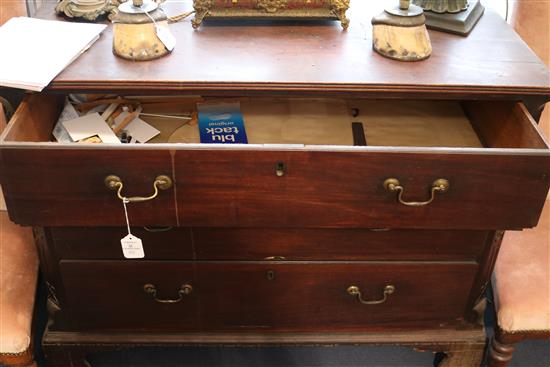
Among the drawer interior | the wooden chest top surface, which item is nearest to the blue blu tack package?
the drawer interior

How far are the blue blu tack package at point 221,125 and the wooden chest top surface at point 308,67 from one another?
13 centimetres

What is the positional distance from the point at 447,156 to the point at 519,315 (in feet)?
1.22

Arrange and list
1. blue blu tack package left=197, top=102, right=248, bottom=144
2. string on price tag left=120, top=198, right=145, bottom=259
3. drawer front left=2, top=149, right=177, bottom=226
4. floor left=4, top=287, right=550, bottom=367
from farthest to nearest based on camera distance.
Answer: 1. floor left=4, top=287, right=550, bottom=367
2. blue blu tack package left=197, top=102, right=248, bottom=144
3. string on price tag left=120, top=198, right=145, bottom=259
4. drawer front left=2, top=149, right=177, bottom=226

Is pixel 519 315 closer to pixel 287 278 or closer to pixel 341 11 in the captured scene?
pixel 287 278

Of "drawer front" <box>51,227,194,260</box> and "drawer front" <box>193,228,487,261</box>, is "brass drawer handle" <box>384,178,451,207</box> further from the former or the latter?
"drawer front" <box>51,227,194,260</box>

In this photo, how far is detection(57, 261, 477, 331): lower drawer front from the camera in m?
1.03

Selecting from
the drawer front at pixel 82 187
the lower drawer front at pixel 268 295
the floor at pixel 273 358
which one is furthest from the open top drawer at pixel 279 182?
the floor at pixel 273 358

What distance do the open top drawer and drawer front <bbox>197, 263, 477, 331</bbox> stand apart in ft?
0.43

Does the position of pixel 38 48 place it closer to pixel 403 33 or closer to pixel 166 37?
pixel 166 37

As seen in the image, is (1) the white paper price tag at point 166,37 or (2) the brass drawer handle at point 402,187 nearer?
(2) the brass drawer handle at point 402,187

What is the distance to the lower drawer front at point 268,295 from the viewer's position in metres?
1.03

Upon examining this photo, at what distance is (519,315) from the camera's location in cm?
104

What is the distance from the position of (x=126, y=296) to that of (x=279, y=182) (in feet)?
1.26

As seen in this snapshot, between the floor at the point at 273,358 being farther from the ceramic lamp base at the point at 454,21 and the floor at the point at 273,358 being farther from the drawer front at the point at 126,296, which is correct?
the ceramic lamp base at the point at 454,21
